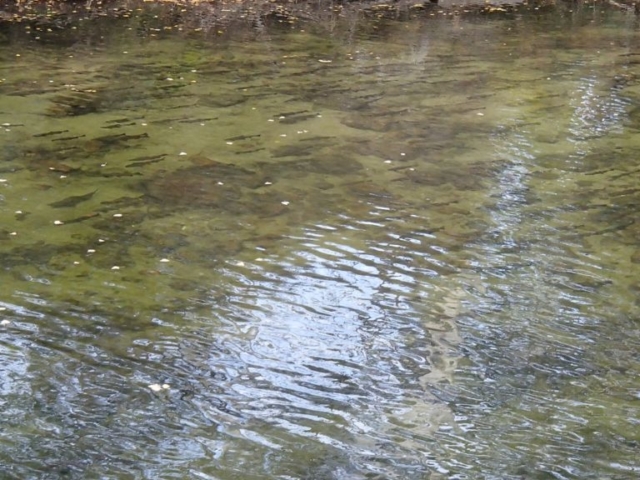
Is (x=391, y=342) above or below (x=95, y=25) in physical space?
below

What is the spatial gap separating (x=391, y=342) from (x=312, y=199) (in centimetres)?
247

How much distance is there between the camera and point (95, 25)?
14.6 metres

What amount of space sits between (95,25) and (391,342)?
36.8 feet

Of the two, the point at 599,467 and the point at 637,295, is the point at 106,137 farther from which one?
the point at 599,467

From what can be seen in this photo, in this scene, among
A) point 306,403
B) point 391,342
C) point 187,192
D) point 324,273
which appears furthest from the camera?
point 187,192

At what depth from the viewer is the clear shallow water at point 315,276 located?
4.18m

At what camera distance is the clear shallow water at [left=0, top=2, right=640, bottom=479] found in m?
4.18

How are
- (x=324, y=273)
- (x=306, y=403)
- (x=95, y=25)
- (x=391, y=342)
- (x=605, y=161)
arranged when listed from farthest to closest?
1. (x=95, y=25)
2. (x=605, y=161)
3. (x=324, y=273)
4. (x=391, y=342)
5. (x=306, y=403)

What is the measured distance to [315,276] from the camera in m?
5.95

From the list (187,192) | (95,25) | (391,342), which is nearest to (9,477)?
(391,342)

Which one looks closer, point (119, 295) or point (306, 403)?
point (306, 403)

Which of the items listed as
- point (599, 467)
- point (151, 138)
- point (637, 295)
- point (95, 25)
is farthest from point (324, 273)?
point (95, 25)

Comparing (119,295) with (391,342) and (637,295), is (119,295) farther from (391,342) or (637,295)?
(637,295)

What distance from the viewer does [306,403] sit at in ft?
14.6
